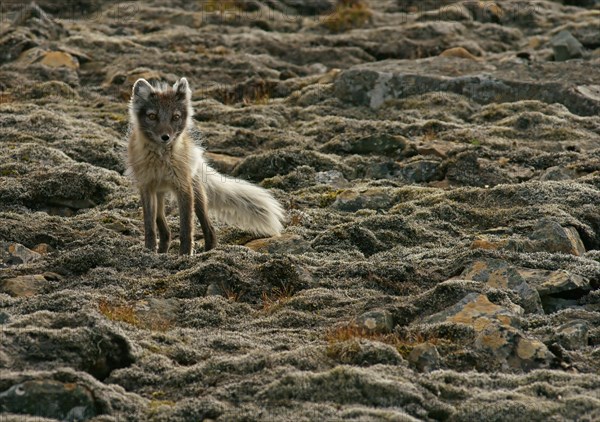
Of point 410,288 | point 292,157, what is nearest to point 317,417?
point 410,288

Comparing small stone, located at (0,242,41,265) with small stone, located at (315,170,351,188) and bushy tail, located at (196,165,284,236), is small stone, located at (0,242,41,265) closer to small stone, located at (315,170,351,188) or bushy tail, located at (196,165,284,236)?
bushy tail, located at (196,165,284,236)

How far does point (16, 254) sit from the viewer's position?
10.7 meters

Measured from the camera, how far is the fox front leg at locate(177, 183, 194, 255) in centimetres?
1122

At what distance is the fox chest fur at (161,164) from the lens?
11.4m

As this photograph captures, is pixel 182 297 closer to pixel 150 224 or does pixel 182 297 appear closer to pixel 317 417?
pixel 150 224

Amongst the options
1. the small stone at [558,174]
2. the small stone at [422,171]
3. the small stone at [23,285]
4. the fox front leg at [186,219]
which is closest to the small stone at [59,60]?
the small stone at [422,171]

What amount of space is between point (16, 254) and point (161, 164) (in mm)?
1959

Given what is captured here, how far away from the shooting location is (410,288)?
9.50 metres

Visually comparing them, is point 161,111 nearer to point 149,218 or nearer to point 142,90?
point 142,90

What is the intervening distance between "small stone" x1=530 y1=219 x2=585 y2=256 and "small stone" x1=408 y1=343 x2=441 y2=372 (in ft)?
11.3

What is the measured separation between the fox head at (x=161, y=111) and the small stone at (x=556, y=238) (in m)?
4.31

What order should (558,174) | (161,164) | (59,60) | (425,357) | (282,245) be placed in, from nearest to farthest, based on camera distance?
(425,357)
(161,164)
(282,245)
(558,174)
(59,60)

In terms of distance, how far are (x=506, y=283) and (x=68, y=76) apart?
1342cm

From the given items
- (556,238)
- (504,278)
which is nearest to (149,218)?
(504,278)
